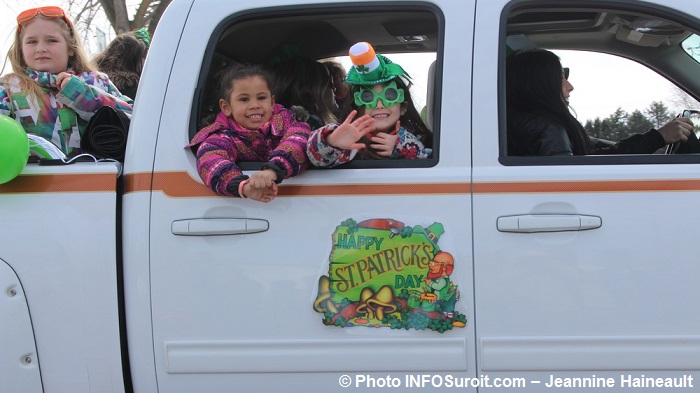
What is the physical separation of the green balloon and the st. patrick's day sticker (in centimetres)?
107

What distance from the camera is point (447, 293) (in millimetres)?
2375

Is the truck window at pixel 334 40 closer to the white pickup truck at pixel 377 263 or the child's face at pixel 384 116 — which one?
the white pickup truck at pixel 377 263

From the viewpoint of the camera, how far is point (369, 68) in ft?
8.54

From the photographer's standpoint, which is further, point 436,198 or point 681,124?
point 681,124

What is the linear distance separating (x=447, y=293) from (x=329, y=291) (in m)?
0.39

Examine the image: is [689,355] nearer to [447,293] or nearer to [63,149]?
[447,293]

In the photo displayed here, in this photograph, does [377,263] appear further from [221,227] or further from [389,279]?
[221,227]

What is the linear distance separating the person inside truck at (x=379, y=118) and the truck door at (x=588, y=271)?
Result: 0.34 metres

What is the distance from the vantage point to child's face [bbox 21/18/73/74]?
10.1ft

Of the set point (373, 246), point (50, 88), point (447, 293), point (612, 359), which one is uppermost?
point (50, 88)

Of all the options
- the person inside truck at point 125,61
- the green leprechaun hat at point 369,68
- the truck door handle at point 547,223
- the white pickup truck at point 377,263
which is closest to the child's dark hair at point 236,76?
the white pickup truck at point 377,263

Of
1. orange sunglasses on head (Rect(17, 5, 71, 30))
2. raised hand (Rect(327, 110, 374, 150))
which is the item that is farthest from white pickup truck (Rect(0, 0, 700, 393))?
orange sunglasses on head (Rect(17, 5, 71, 30))

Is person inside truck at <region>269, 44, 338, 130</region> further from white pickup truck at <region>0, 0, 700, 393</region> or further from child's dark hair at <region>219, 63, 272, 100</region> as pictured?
white pickup truck at <region>0, 0, 700, 393</region>

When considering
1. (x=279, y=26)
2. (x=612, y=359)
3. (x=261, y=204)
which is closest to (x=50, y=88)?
(x=279, y=26)
